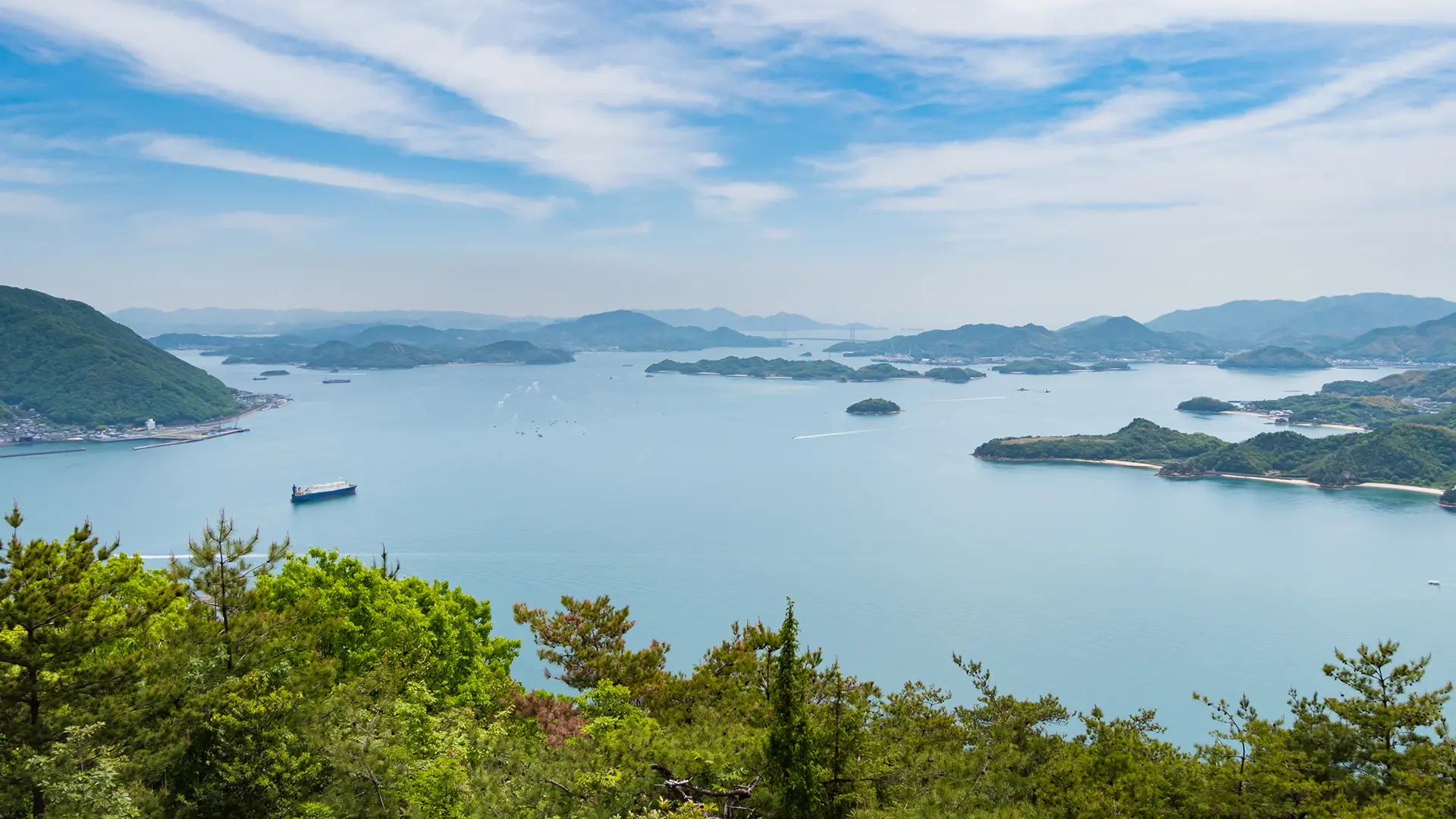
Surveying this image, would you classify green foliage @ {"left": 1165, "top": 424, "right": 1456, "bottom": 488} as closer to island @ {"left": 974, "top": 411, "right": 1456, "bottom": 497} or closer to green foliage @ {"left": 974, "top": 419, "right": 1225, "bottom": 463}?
island @ {"left": 974, "top": 411, "right": 1456, "bottom": 497}

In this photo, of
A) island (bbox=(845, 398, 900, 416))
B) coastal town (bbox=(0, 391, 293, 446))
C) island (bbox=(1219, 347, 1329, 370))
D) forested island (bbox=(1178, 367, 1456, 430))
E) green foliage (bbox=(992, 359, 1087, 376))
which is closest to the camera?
coastal town (bbox=(0, 391, 293, 446))

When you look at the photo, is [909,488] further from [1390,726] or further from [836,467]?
[1390,726]

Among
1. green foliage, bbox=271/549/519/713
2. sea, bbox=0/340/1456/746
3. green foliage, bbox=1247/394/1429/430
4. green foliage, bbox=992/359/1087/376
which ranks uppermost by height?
green foliage, bbox=992/359/1087/376

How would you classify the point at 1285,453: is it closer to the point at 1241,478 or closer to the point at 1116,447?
the point at 1241,478

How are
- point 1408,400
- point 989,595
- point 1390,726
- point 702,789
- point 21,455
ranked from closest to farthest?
1. point 702,789
2. point 1390,726
3. point 989,595
4. point 21,455
5. point 1408,400

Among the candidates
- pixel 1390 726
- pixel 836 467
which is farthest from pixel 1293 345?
pixel 1390 726

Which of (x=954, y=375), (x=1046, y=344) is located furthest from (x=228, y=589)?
(x=1046, y=344)

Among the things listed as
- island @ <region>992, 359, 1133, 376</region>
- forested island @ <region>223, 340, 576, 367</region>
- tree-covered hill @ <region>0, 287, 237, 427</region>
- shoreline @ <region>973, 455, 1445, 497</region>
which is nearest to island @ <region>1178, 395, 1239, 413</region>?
shoreline @ <region>973, 455, 1445, 497</region>
